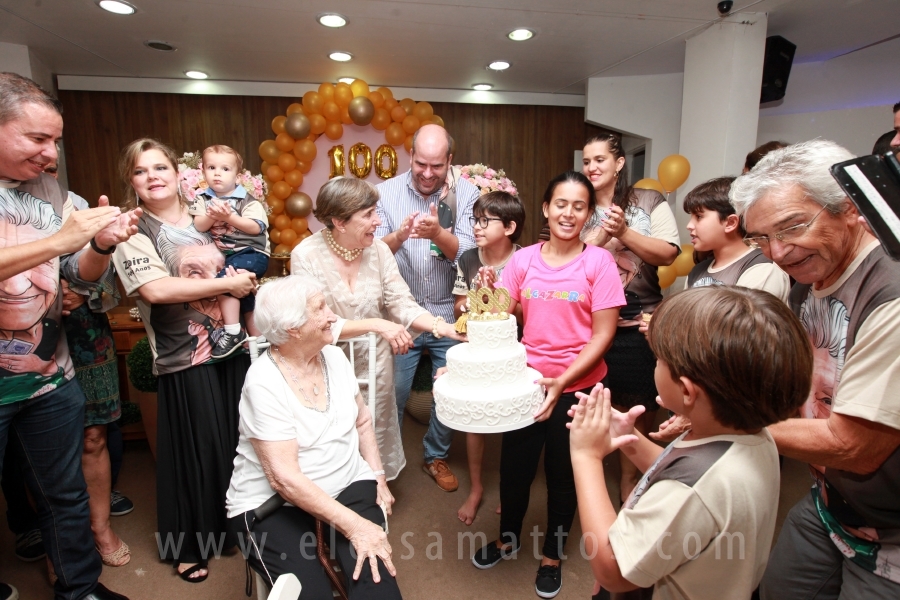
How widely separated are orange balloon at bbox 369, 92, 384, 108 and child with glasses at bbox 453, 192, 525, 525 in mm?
3226

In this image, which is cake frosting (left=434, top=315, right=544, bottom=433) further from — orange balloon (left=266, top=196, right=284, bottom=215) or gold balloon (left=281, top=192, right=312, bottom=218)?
orange balloon (left=266, top=196, right=284, bottom=215)

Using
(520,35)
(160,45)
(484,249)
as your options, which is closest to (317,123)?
(160,45)

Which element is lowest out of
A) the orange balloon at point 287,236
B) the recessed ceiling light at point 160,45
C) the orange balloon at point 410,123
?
the orange balloon at point 287,236

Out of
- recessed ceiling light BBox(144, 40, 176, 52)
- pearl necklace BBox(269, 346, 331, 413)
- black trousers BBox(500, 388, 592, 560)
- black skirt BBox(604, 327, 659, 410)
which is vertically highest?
recessed ceiling light BBox(144, 40, 176, 52)

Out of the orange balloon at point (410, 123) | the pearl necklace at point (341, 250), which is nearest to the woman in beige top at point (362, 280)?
the pearl necklace at point (341, 250)

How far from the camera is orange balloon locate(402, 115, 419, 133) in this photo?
565 centimetres

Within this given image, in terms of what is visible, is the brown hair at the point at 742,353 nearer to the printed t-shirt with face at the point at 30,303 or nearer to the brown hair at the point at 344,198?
the brown hair at the point at 344,198

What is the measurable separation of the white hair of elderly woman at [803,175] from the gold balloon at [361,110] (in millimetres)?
4426

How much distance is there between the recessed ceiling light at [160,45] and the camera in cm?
445

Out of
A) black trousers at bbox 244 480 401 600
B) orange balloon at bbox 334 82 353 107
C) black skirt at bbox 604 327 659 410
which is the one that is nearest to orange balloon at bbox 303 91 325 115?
orange balloon at bbox 334 82 353 107

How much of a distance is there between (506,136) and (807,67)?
3.32 meters

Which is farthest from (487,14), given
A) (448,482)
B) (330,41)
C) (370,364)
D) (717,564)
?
(717,564)

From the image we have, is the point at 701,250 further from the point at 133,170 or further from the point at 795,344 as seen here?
the point at 133,170

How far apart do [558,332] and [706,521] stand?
1.25 m
